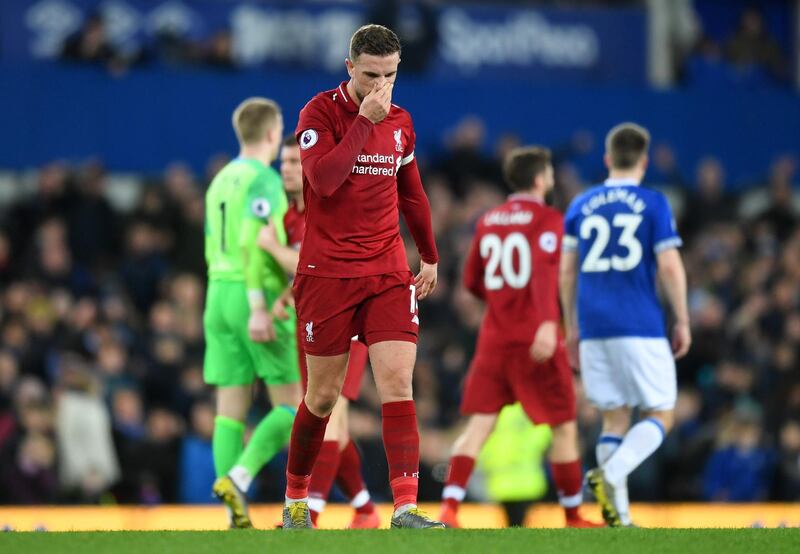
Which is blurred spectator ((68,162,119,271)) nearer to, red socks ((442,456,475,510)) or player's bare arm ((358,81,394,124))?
red socks ((442,456,475,510))

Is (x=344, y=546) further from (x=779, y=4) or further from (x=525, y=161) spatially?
(x=779, y=4)

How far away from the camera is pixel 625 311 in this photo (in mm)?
8484

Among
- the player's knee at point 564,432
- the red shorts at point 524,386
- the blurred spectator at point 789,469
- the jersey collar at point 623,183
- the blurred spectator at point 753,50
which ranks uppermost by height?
the blurred spectator at point 753,50

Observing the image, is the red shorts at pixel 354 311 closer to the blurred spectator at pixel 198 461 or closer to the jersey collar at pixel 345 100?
the jersey collar at pixel 345 100

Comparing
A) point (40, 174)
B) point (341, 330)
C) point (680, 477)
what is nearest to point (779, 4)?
point (680, 477)

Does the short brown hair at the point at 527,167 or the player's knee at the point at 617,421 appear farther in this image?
the short brown hair at the point at 527,167

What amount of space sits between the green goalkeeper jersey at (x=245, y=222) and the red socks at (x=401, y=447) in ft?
5.88

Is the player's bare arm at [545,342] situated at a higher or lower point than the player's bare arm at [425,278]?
lower

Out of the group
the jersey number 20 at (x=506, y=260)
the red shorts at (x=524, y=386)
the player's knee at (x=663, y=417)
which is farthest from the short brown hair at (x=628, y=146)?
the player's knee at (x=663, y=417)

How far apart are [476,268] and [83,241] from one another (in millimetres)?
6354

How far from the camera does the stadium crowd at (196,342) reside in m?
12.8

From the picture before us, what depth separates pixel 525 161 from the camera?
9.17 meters

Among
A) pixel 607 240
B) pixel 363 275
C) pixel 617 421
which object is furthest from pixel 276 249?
pixel 617 421

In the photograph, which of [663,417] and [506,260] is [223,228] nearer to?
[506,260]
